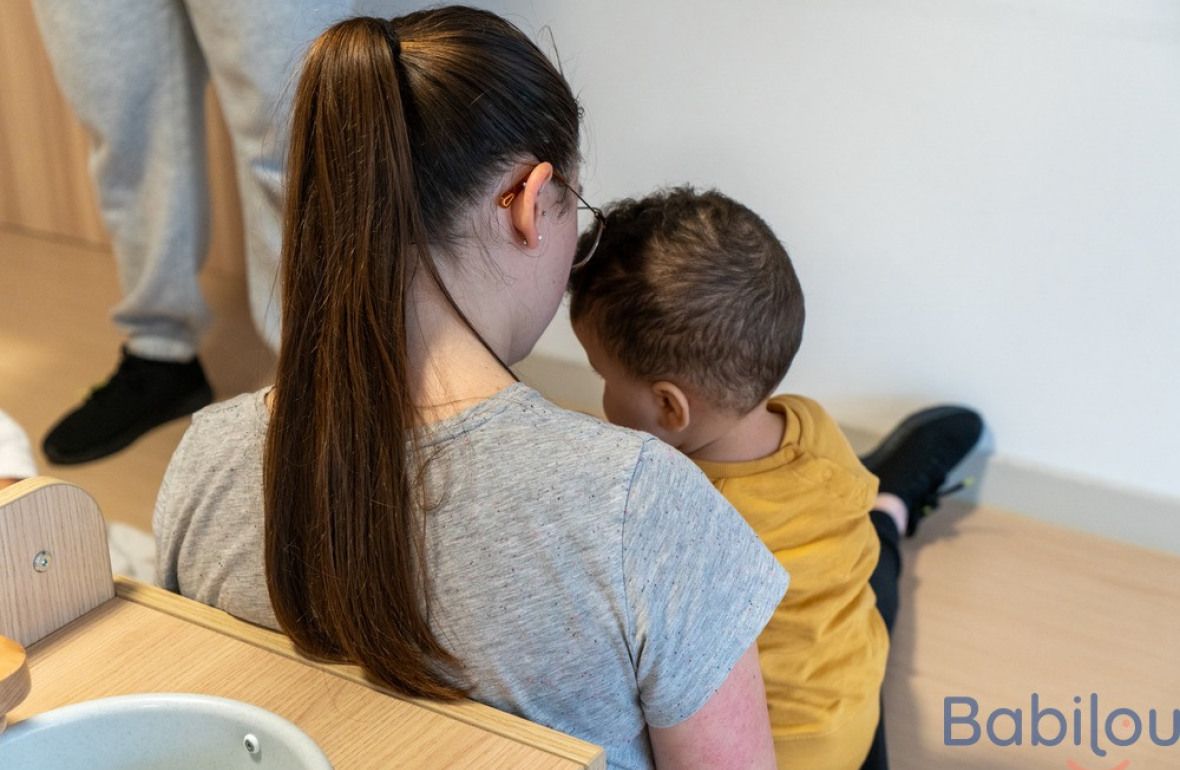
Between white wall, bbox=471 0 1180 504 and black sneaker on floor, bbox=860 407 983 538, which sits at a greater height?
white wall, bbox=471 0 1180 504

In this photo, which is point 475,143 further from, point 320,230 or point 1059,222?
point 1059,222

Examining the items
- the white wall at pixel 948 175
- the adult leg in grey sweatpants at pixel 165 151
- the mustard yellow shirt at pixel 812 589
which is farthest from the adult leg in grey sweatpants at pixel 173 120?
the mustard yellow shirt at pixel 812 589

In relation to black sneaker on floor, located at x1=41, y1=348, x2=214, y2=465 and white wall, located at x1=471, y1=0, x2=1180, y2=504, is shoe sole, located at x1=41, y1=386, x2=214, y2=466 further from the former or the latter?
white wall, located at x1=471, y1=0, x2=1180, y2=504

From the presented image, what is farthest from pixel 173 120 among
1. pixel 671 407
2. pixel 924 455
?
pixel 924 455

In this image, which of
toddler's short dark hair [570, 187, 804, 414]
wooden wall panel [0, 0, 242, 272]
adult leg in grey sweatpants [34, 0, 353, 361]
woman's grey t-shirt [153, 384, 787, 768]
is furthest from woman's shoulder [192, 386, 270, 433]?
wooden wall panel [0, 0, 242, 272]

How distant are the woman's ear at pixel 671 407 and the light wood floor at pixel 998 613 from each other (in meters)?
0.47

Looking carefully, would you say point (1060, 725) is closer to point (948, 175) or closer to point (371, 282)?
point (948, 175)

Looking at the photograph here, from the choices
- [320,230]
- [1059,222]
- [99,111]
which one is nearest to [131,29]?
[99,111]

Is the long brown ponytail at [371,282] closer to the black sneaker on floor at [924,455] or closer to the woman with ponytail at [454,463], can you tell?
the woman with ponytail at [454,463]

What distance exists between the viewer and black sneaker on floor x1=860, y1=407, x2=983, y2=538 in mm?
1676

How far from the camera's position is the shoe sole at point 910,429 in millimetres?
1719

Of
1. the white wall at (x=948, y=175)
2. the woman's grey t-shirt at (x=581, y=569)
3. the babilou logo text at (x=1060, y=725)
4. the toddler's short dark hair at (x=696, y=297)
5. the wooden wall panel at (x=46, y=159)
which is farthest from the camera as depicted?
the wooden wall panel at (x=46, y=159)

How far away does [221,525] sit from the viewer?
0.86 meters

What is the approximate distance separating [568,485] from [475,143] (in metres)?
0.21
